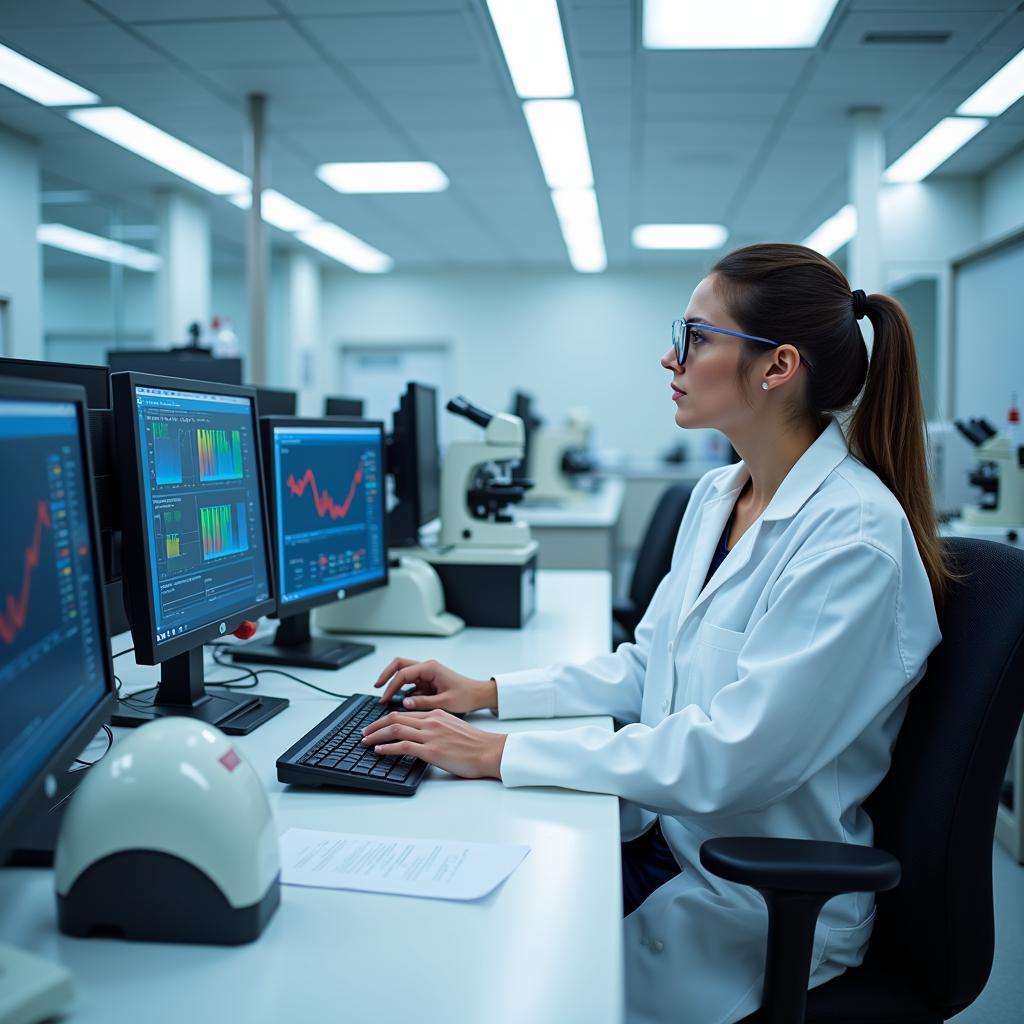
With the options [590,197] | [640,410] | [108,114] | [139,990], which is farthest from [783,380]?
[640,410]

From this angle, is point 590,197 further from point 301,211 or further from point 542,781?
point 542,781

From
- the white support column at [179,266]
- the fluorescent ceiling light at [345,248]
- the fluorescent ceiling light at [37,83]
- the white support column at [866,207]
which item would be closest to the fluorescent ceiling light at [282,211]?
the fluorescent ceiling light at [345,248]

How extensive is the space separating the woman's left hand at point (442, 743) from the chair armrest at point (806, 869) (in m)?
0.30

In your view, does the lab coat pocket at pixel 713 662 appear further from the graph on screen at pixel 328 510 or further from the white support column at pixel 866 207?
the white support column at pixel 866 207

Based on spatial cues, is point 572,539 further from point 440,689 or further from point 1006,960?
point 440,689

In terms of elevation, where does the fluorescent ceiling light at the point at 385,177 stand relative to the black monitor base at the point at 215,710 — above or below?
above

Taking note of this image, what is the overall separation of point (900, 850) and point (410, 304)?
8.30 m

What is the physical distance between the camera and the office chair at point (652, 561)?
97.8 inches

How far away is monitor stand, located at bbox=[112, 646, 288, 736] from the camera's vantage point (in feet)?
4.32

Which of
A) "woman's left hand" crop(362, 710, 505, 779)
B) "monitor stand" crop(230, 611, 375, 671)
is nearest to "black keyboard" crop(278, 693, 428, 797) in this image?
"woman's left hand" crop(362, 710, 505, 779)

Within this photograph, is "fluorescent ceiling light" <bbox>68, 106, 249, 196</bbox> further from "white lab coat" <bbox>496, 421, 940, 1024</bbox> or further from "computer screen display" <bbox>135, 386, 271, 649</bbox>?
"white lab coat" <bbox>496, 421, 940, 1024</bbox>

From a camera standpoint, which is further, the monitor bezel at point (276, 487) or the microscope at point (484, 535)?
the microscope at point (484, 535)

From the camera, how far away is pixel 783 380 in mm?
1283

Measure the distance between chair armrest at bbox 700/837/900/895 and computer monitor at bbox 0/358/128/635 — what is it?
71cm
